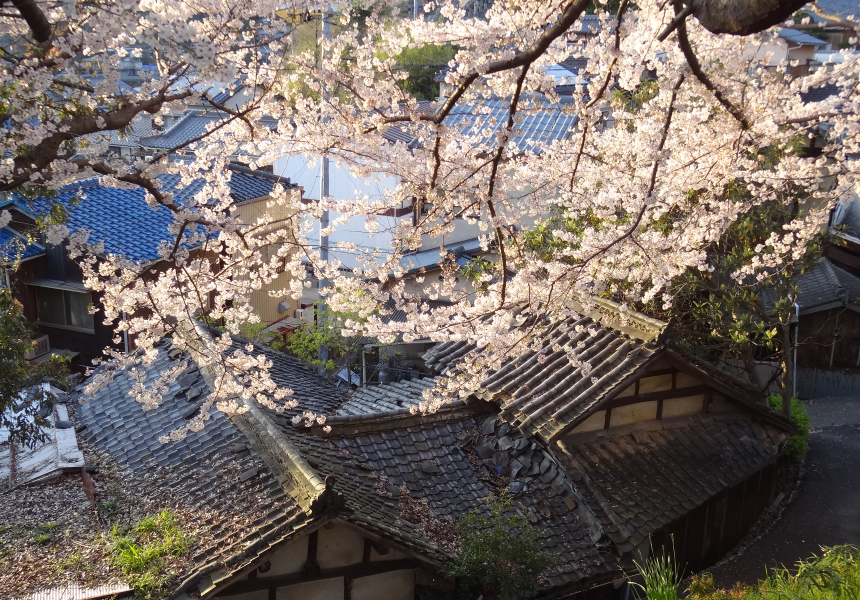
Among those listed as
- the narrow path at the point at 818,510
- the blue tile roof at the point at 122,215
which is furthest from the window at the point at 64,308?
the narrow path at the point at 818,510

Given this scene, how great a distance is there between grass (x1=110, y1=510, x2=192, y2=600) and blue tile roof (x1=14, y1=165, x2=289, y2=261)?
9291 millimetres

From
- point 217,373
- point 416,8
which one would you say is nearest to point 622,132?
point 217,373

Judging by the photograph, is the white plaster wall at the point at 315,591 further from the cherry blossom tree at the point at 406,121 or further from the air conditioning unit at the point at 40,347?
the air conditioning unit at the point at 40,347

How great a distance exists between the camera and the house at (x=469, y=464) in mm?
6289

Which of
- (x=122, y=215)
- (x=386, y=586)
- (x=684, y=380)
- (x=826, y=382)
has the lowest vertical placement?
(x=826, y=382)

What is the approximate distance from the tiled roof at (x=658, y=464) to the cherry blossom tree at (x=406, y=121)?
1831 mm

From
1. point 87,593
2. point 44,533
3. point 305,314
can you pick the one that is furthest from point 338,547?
point 305,314

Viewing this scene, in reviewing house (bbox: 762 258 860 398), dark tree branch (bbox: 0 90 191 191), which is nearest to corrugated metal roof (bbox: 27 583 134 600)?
dark tree branch (bbox: 0 90 191 191)

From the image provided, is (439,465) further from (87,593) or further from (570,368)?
(87,593)

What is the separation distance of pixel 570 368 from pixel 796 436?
6503 millimetres

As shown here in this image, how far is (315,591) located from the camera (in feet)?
20.8

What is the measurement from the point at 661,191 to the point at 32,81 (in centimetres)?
583

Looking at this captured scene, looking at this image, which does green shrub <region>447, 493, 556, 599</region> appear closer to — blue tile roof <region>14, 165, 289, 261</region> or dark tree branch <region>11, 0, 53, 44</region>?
dark tree branch <region>11, 0, 53, 44</region>

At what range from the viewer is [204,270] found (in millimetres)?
7312
